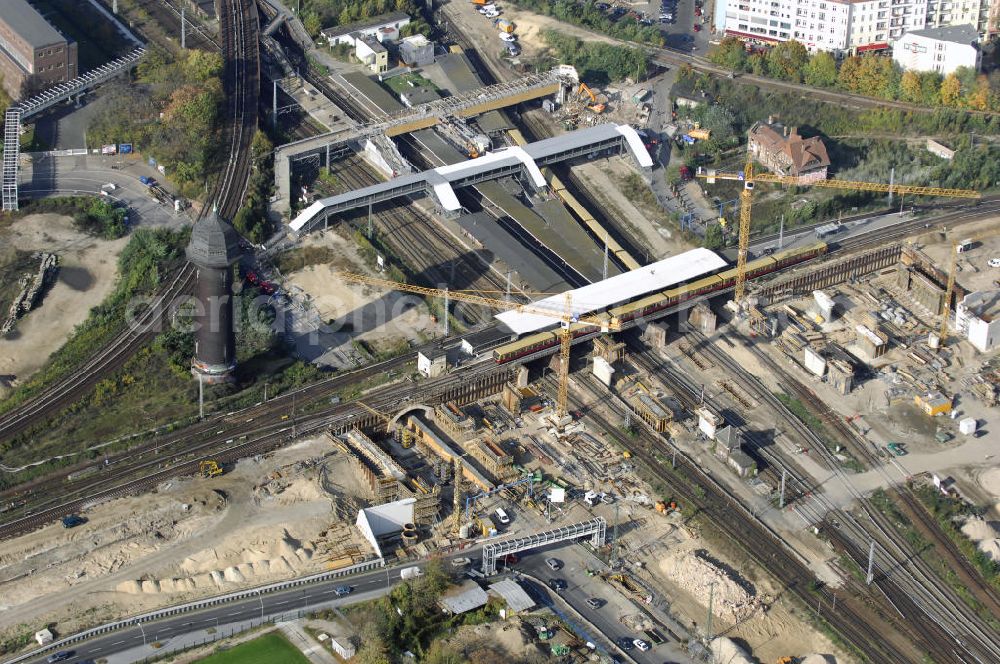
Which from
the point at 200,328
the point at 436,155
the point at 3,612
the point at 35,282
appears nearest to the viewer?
the point at 3,612

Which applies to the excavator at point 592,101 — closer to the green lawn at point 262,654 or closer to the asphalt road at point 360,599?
the asphalt road at point 360,599

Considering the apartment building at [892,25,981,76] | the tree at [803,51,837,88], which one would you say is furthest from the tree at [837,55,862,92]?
the apartment building at [892,25,981,76]

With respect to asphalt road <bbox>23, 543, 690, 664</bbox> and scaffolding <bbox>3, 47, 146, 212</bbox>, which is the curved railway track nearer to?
scaffolding <bbox>3, 47, 146, 212</bbox>

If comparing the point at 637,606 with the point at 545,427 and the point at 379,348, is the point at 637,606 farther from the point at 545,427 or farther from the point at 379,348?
the point at 379,348

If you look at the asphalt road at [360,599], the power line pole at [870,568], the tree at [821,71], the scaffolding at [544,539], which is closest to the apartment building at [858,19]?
the tree at [821,71]

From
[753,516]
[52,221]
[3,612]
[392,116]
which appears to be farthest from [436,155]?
[3,612]

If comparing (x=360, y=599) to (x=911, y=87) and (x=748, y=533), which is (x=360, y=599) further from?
(x=911, y=87)

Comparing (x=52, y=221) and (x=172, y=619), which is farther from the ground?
(x=52, y=221)
